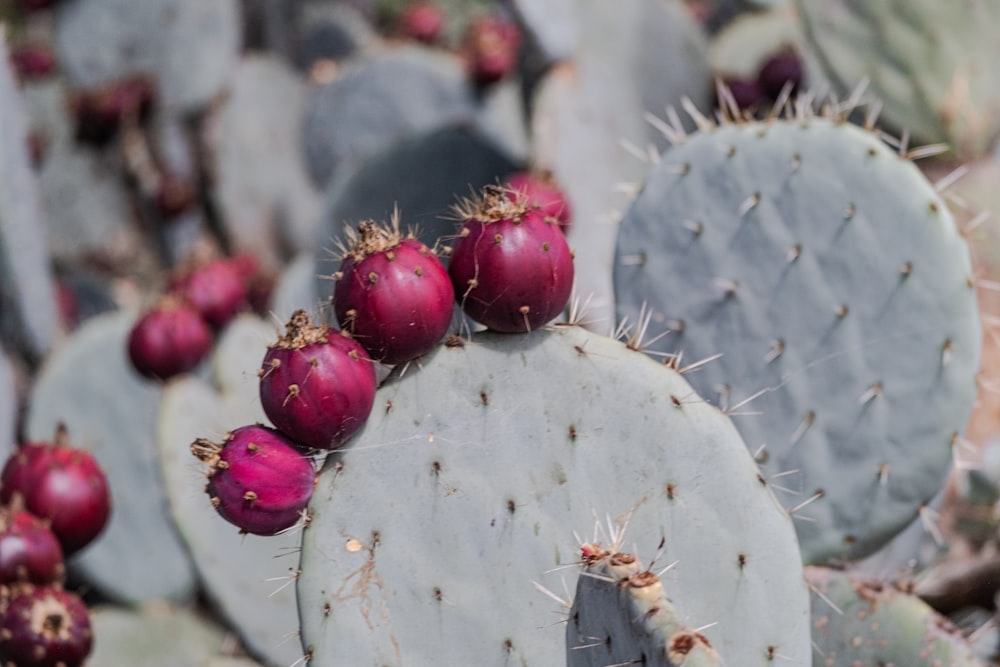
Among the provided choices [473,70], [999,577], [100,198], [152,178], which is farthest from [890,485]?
[100,198]

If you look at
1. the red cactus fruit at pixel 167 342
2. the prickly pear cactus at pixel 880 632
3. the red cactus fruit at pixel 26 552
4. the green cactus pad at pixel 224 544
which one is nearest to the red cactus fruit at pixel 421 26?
the red cactus fruit at pixel 167 342

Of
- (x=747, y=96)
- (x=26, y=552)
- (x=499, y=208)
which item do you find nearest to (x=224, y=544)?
(x=26, y=552)

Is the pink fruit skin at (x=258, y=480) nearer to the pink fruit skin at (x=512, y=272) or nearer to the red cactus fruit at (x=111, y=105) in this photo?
the pink fruit skin at (x=512, y=272)

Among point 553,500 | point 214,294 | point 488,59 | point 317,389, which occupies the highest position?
point 317,389

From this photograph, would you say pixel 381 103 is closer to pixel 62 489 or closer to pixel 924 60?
pixel 924 60

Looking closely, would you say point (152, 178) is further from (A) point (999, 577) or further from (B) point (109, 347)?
(A) point (999, 577)

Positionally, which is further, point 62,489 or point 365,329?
point 62,489
